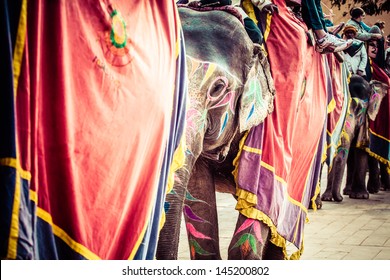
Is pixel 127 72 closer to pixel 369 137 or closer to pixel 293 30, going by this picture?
pixel 293 30

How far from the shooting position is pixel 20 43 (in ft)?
3.14

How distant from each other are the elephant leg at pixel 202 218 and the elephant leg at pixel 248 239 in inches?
4.6

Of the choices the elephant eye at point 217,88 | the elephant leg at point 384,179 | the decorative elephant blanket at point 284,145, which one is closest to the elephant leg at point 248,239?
the decorative elephant blanket at point 284,145

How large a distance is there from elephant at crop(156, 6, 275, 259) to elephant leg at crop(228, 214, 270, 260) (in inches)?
1.4

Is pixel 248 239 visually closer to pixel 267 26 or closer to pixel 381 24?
pixel 267 26

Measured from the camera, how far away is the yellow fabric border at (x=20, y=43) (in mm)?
947

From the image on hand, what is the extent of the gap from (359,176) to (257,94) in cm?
306

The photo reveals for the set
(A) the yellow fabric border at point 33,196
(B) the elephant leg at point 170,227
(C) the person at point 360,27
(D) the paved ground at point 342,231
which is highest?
(C) the person at point 360,27

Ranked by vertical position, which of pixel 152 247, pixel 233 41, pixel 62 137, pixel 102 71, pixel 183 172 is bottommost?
pixel 152 247

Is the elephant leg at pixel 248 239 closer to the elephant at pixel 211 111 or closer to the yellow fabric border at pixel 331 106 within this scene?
the elephant at pixel 211 111

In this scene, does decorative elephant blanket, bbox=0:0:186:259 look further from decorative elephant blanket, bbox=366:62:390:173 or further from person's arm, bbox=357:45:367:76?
decorative elephant blanket, bbox=366:62:390:173
